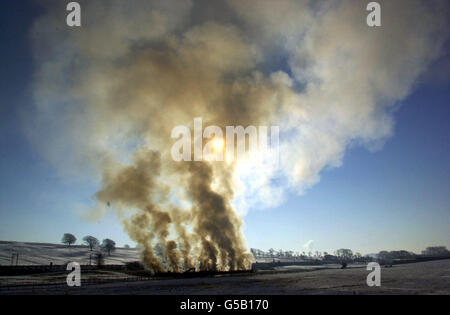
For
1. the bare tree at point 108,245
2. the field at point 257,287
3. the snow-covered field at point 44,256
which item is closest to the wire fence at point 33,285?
the field at point 257,287

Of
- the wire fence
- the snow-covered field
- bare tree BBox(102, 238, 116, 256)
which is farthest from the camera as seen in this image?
bare tree BBox(102, 238, 116, 256)

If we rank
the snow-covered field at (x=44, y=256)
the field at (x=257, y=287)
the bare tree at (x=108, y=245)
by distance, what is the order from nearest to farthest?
the field at (x=257, y=287) → the snow-covered field at (x=44, y=256) → the bare tree at (x=108, y=245)

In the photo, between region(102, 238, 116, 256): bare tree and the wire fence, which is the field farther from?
region(102, 238, 116, 256): bare tree

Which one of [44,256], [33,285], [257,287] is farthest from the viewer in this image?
[44,256]

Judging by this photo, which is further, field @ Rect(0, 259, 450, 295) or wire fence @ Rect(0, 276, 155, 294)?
wire fence @ Rect(0, 276, 155, 294)

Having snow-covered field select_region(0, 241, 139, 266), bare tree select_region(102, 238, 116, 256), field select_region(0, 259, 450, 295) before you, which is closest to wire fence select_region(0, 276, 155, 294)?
field select_region(0, 259, 450, 295)

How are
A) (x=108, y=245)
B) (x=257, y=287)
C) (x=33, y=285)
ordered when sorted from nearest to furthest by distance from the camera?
(x=257, y=287)
(x=33, y=285)
(x=108, y=245)

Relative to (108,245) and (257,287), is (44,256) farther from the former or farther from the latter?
(257,287)

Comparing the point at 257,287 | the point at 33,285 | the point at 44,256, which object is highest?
the point at 257,287

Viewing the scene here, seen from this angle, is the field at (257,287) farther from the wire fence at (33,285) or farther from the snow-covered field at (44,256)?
the snow-covered field at (44,256)

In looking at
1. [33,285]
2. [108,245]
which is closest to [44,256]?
[108,245]
